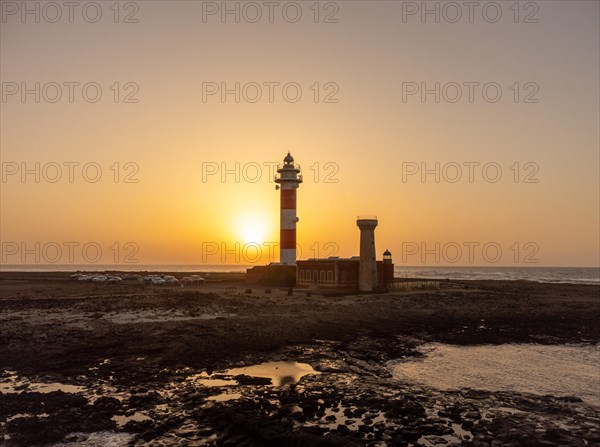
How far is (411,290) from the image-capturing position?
57344 mm

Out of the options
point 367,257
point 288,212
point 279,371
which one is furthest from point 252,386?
point 288,212

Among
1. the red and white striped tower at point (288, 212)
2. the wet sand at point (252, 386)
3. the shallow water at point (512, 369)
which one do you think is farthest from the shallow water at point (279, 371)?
the red and white striped tower at point (288, 212)

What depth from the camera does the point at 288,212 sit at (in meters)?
59.1

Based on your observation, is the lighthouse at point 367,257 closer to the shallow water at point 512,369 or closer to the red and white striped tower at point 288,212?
the red and white striped tower at point 288,212

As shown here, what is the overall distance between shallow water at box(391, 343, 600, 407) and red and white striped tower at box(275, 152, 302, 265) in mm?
32096

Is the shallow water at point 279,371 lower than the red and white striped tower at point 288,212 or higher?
lower

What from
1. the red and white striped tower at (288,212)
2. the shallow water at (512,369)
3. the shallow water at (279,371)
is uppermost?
the red and white striped tower at (288,212)

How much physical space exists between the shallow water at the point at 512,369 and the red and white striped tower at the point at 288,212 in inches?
1264

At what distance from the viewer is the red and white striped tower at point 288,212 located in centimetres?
5875

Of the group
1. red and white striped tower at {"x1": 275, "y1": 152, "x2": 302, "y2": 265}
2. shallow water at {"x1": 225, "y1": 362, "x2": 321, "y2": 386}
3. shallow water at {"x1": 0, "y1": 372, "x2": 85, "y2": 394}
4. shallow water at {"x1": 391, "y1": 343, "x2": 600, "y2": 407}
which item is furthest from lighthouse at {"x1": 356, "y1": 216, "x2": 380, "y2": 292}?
shallow water at {"x1": 0, "y1": 372, "x2": 85, "y2": 394}

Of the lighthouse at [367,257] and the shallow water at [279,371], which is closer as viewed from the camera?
the shallow water at [279,371]

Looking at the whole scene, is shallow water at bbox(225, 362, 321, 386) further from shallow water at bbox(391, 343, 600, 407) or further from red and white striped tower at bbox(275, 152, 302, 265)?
red and white striped tower at bbox(275, 152, 302, 265)

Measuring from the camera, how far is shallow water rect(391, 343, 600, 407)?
63.2 feet

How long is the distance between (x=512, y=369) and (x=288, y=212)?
1539 inches
